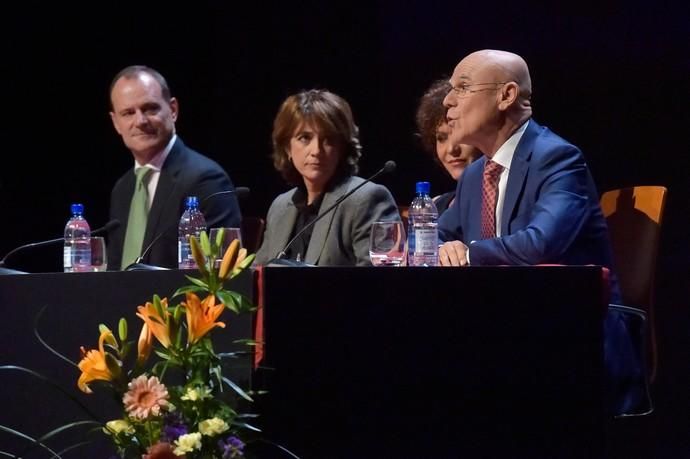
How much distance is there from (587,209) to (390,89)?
1.82 metres

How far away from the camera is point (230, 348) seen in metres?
2.31

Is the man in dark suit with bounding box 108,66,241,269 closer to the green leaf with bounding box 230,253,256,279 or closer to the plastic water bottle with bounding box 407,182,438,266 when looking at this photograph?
the plastic water bottle with bounding box 407,182,438,266

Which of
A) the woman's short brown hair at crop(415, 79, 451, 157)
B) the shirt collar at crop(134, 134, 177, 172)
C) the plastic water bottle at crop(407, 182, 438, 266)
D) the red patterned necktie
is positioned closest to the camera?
the plastic water bottle at crop(407, 182, 438, 266)

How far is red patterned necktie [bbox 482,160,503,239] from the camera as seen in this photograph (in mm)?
3041

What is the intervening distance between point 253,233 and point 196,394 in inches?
82.8

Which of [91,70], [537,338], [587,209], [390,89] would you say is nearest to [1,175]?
[91,70]

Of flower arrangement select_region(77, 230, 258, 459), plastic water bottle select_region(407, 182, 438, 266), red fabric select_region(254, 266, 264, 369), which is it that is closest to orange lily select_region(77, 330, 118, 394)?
flower arrangement select_region(77, 230, 258, 459)

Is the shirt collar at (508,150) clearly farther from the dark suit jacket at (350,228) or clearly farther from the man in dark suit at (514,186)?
the dark suit jacket at (350,228)

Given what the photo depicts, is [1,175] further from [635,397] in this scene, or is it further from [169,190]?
[635,397]

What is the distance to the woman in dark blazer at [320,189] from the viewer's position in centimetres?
353

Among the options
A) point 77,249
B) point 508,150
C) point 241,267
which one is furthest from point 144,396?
point 77,249

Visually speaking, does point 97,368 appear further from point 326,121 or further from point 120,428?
point 326,121

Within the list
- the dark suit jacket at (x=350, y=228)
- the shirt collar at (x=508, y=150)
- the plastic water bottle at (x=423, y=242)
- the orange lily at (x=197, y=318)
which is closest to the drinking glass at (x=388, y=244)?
the plastic water bottle at (x=423, y=242)

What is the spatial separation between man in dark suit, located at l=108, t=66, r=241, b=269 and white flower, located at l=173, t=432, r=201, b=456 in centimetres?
212
